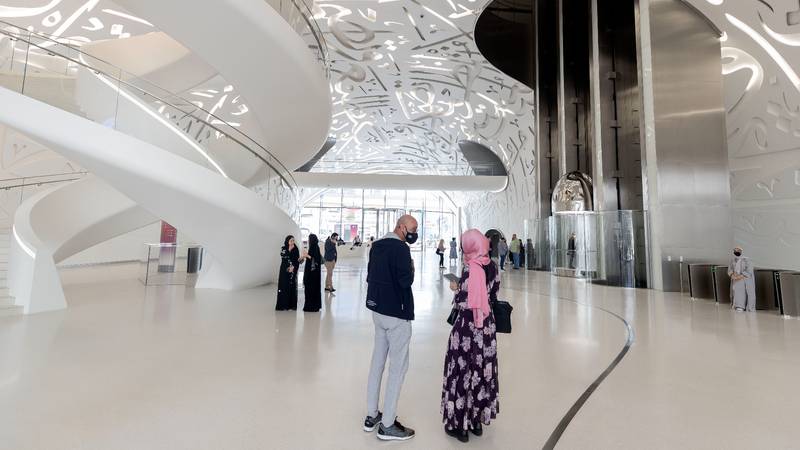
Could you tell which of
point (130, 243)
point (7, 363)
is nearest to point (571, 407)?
point (7, 363)

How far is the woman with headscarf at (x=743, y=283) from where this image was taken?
Result: 6.15m

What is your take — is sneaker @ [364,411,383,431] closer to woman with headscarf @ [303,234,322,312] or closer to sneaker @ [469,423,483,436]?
sneaker @ [469,423,483,436]

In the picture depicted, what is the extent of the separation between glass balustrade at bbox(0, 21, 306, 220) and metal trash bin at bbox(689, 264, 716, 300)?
28.7 ft

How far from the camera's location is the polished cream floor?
2111mm

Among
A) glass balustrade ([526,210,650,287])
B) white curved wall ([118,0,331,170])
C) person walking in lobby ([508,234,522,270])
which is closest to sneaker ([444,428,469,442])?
white curved wall ([118,0,331,170])

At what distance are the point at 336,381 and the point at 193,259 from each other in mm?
10346

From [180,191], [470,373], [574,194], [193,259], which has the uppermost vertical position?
[574,194]

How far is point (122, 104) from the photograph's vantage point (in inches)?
266

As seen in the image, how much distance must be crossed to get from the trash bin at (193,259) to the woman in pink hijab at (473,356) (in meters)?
10.9

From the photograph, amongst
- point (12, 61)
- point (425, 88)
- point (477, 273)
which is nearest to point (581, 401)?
point (477, 273)

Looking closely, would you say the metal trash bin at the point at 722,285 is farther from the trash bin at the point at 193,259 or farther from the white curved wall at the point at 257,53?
the trash bin at the point at 193,259

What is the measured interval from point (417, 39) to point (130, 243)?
13787 millimetres

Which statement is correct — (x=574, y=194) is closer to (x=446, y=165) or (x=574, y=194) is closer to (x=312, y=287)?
(x=312, y=287)

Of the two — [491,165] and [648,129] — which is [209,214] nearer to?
[648,129]
